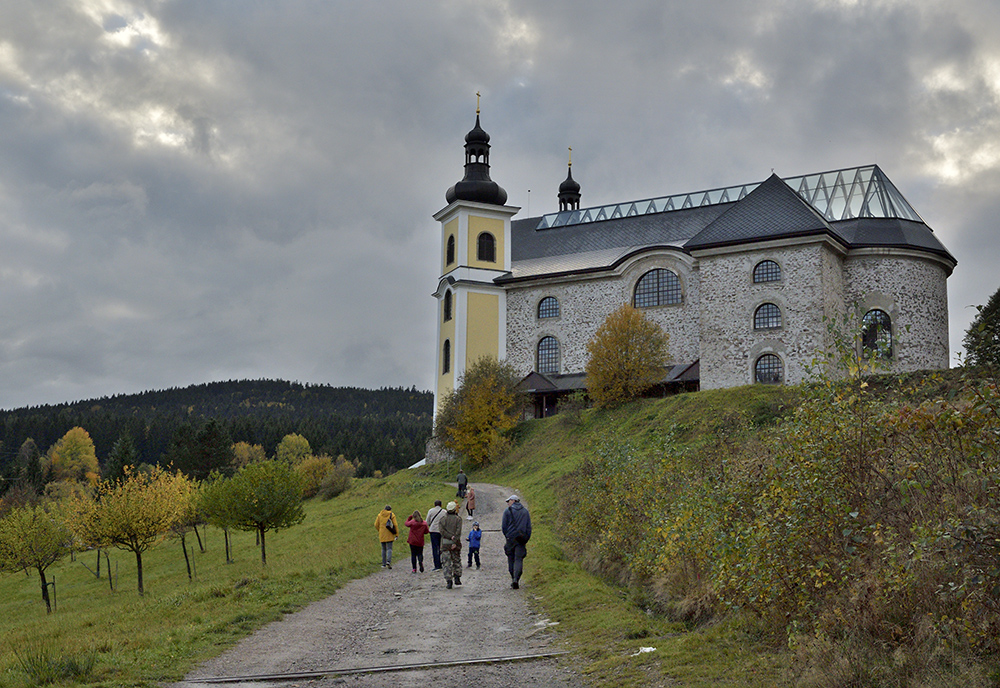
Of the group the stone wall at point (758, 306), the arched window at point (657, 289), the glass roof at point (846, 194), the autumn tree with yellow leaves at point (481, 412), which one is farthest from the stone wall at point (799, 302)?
the autumn tree with yellow leaves at point (481, 412)

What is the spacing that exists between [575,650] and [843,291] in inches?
1246

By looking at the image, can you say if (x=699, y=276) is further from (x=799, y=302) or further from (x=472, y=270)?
(x=472, y=270)

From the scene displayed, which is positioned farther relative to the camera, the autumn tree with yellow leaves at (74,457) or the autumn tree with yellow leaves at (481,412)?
the autumn tree with yellow leaves at (74,457)

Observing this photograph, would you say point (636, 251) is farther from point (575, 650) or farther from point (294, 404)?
point (294, 404)

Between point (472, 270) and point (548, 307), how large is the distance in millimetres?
4636

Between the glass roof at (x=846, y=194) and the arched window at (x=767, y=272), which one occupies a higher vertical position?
the glass roof at (x=846, y=194)

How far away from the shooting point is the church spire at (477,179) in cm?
4728

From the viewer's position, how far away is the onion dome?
47.3m

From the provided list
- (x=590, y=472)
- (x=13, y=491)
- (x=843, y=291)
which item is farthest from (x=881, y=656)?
(x=13, y=491)

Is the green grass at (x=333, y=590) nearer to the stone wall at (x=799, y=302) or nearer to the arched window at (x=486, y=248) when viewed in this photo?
the stone wall at (x=799, y=302)

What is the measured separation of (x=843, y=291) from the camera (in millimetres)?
37312

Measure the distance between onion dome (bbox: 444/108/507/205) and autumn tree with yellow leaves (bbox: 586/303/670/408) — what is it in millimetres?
12424

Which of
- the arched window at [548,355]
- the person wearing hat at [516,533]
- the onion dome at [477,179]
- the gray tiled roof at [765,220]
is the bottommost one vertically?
the person wearing hat at [516,533]

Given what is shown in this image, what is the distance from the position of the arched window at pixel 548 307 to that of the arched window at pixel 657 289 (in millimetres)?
4570
